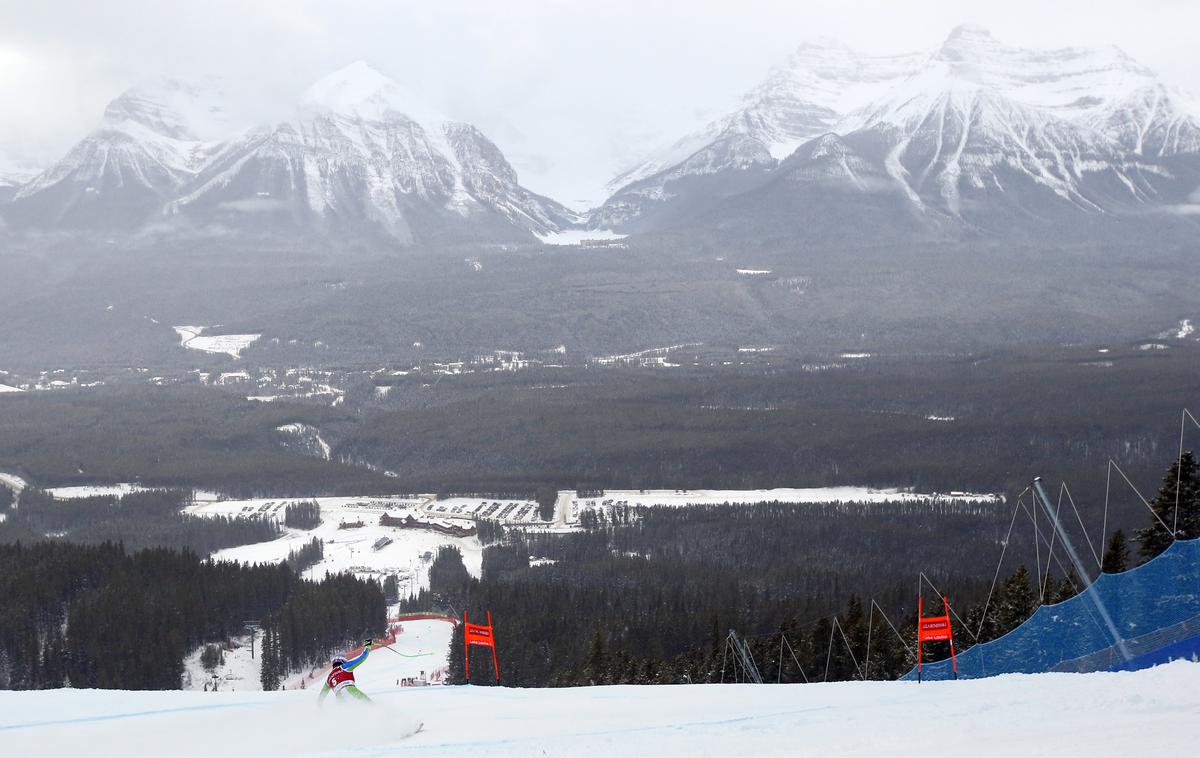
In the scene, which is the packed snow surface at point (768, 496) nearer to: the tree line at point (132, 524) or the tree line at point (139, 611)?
the tree line at point (132, 524)

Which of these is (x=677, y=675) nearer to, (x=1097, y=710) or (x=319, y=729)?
(x=319, y=729)

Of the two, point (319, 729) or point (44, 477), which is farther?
point (44, 477)

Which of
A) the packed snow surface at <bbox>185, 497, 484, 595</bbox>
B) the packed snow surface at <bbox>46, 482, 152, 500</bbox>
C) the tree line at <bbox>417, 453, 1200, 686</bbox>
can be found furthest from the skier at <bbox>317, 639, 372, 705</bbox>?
the packed snow surface at <bbox>46, 482, 152, 500</bbox>

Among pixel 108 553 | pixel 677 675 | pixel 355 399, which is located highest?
pixel 355 399

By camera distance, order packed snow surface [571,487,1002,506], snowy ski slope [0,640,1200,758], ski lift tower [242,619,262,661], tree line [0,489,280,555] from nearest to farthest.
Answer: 1. snowy ski slope [0,640,1200,758]
2. ski lift tower [242,619,262,661]
3. tree line [0,489,280,555]
4. packed snow surface [571,487,1002,506]

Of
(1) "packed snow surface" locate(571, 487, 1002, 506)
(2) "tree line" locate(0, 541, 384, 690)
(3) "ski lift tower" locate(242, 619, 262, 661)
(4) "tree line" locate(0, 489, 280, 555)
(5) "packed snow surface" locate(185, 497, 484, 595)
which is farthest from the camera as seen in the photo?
(1) "packed snow surface" locate(571, 487, 1002, 506)

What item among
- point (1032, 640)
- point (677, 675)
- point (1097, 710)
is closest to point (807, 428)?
point (677, 675)

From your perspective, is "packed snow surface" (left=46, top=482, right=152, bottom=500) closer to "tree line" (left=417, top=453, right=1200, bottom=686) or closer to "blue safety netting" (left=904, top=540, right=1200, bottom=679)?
"tree line" (left=417, top=453, right=1200, bottom=686)

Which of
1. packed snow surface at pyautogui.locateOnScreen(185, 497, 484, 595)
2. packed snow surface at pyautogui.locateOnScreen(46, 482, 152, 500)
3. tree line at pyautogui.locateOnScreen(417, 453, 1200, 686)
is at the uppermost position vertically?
packed snow surface at pyautogui.locateOnScreen(46, 482, 152, 500)
